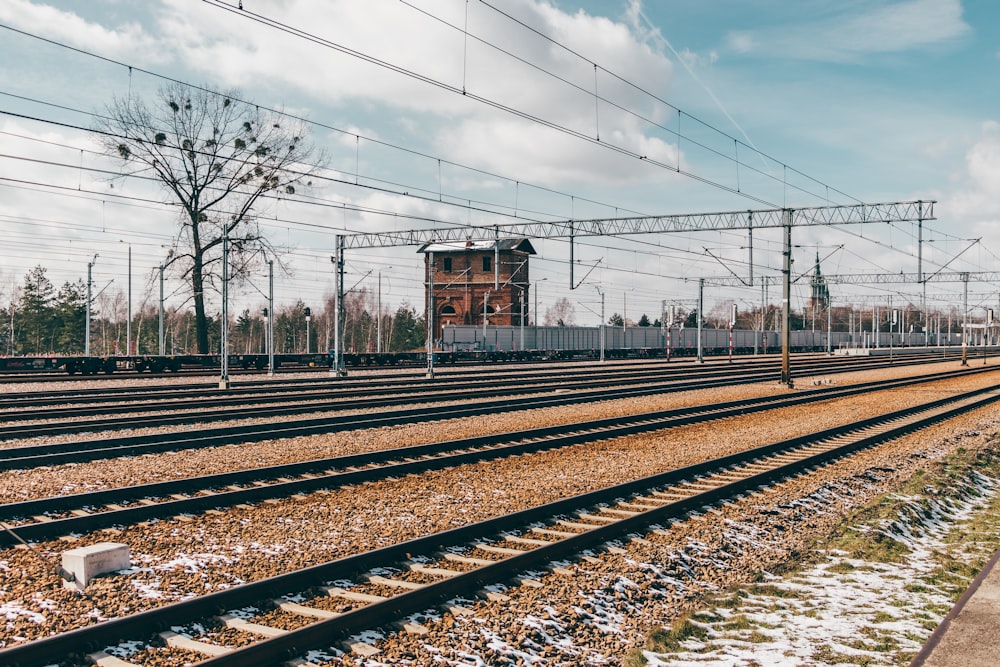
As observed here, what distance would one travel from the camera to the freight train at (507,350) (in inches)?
1497

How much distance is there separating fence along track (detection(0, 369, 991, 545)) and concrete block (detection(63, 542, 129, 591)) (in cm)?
156

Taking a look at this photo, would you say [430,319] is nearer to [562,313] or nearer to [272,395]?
[272,395]

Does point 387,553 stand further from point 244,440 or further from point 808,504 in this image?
point 244,440

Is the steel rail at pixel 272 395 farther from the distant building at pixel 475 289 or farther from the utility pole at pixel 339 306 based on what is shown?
the distant building at pixel 475 289

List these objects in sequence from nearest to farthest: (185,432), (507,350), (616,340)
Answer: (185,432) < (507,350) < (616,340)

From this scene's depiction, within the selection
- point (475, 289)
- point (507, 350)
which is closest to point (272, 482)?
point (507, 350)

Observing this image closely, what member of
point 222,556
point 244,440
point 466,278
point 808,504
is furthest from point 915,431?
point 466,278

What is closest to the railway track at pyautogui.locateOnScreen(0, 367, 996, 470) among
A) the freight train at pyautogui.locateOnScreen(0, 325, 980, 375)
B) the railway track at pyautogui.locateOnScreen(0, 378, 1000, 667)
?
the railway track at pyautogui.locateOnScreen(0, 378, 1000, 667)

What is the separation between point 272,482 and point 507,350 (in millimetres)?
56607

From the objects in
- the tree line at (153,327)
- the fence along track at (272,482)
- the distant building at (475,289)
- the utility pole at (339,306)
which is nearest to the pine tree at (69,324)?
the tree line at (153,327)

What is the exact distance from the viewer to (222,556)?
748 centimetres

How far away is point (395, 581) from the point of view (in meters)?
6.70

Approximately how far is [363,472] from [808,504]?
5.99 meters

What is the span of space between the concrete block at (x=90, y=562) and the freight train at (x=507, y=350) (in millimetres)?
33157
